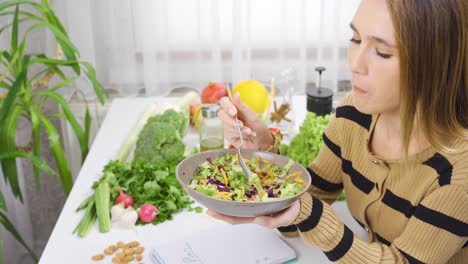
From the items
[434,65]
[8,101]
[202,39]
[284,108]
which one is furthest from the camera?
[202,39]

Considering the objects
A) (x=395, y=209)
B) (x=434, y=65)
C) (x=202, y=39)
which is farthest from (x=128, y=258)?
(x=202, y=39)

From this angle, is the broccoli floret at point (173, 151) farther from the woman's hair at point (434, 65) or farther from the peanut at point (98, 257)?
the woman's hair at point (434, 65)

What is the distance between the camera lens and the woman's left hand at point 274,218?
1.06m

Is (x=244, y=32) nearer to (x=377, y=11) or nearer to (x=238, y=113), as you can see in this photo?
(x=238, y=113)

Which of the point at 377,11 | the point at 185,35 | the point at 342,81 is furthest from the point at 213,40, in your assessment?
the point at 377,11

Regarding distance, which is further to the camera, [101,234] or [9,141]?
[9,141]

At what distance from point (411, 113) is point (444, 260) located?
0.29 metres

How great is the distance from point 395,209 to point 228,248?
0.36 meters

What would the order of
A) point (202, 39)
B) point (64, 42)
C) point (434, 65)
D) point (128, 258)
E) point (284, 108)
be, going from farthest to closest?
point (202, 39) → point (284, 108) → point (64, 42) → point (128, 258) → point (434, 65)

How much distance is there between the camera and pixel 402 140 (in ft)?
3.59

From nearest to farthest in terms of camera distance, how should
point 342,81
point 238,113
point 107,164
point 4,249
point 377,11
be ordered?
point 377,11
point 238,113
point 107,164
point 4,249
point 342,81

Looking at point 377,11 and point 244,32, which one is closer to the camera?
point 377,11

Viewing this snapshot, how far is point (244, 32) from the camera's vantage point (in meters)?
2.17

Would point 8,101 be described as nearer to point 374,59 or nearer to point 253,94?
point 253,94
